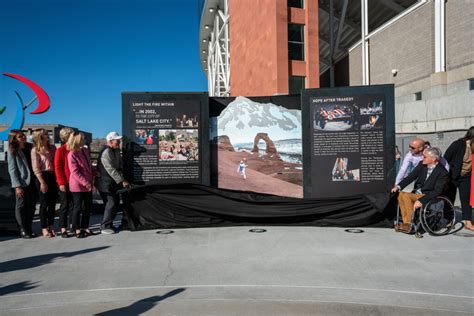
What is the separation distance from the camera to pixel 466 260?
16.3 ft

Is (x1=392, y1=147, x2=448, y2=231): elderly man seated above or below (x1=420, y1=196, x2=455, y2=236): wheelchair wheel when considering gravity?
above

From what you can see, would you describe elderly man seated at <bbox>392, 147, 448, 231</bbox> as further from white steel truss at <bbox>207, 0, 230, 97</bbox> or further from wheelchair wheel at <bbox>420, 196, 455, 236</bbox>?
white steel truss at <bbox>207, 0, 230, 97</bbox>

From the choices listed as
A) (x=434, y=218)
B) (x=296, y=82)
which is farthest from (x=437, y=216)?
(x=296, y=82)

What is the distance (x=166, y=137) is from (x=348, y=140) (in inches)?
144

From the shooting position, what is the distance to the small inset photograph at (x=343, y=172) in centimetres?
756

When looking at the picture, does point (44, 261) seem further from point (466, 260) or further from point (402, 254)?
point (466, 260)

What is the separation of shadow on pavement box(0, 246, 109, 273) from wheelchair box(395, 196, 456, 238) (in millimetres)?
5179

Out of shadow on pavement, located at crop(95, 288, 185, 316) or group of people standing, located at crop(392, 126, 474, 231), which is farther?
group of people standing, located at crop(392, 126, 474, 231)

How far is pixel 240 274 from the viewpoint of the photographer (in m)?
4.49

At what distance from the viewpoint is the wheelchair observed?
20.2ft

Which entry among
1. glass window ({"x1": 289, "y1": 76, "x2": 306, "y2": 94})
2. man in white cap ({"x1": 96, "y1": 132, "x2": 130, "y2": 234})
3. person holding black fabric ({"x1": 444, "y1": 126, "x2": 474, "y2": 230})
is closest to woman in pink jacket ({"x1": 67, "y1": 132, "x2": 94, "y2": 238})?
man in white cap ({"x1": 96, "y1": 132, "x2": 130, "y2": 234})

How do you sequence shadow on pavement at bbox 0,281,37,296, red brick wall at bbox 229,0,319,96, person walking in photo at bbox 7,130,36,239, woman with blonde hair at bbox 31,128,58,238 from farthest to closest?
red brick wall at bbox 229,0,319,96
woman with blonde hair at bbox 31,128,58,238
person walking in photo at bbox 7,130,36,239
shadow on pavement at bbox 0,281,37,296

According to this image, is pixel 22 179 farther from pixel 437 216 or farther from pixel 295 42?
pixel 295 42

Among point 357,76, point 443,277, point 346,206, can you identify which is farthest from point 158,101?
point 357,76
